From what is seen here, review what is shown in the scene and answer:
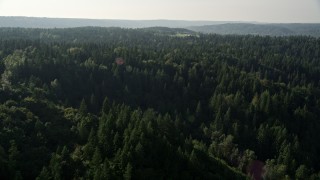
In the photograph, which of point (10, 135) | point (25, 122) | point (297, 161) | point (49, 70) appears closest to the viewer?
point (10, 135)

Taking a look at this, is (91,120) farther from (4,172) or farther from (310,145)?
(310,145)

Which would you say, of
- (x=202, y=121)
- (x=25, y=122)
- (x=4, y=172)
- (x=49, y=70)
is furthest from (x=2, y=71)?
(x=4, y=172)

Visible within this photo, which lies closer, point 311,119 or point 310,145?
point 310,145

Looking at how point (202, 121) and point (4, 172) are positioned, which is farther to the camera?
point (202, 121)

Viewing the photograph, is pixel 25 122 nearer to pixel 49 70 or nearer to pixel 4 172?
pixel 4 172

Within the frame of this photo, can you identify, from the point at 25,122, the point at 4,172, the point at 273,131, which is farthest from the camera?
the point at 273,131

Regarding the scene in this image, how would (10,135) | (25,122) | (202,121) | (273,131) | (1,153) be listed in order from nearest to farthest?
(1,153) < (10,135) < (25,122) < (273,131) < (202,121)

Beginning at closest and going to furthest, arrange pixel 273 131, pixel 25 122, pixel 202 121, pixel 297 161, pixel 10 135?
pixel 10 135 < pixel 25 122 < pixel 297 161 < pixel 273 131 < pixel 202 121

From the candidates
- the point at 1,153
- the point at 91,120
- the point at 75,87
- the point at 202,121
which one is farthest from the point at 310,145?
the point at 1,153

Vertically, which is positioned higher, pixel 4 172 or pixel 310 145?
pixel 4 172
